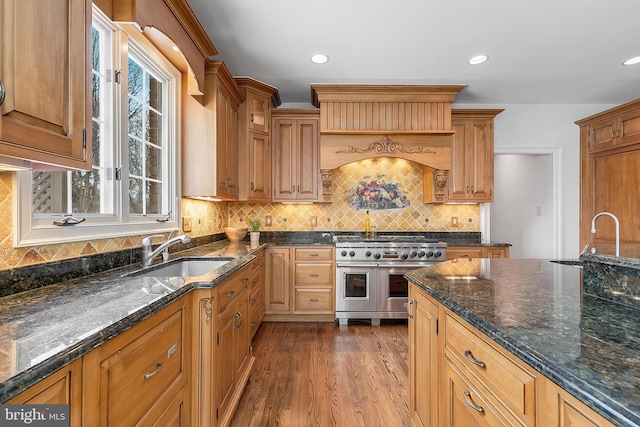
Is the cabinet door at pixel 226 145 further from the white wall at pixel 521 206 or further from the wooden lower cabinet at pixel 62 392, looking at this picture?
the white wall at pixel 521 206

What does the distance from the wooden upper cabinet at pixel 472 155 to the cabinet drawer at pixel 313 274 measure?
6.18ft

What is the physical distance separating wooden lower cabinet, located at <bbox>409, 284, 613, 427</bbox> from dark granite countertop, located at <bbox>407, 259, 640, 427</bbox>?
61 mm

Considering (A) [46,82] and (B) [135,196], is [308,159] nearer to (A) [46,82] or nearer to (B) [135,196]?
(B) [135,196]

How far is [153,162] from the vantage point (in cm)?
225

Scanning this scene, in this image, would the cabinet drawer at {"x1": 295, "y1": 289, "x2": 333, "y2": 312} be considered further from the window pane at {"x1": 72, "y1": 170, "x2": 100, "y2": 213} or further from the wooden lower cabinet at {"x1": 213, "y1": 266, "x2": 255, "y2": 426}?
the window pane at {"x1": 72, "y1": 170, "x2": 100, "y2": 213}

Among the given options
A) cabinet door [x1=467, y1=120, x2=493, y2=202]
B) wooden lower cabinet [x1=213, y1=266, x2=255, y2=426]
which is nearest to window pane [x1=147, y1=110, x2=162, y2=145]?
wooden lower cabinet [x1=213, y1=266, x2=255, y2=426]

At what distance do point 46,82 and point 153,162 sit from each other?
4.71ft

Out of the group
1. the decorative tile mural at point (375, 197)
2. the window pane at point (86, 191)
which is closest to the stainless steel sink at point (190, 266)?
the window pane at point (86, 191)

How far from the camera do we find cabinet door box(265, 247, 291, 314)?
3.38 meters

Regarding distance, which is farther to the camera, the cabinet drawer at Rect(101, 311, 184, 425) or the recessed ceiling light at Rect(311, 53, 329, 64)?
the recessed ceiling light at Rect(311, 53, 329, 64)

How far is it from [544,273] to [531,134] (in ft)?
10.7

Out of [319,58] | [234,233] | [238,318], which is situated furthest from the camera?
[234,233]

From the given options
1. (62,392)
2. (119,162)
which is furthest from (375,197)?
(62,392)

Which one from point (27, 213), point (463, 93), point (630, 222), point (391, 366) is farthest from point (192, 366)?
point (630, 222)
